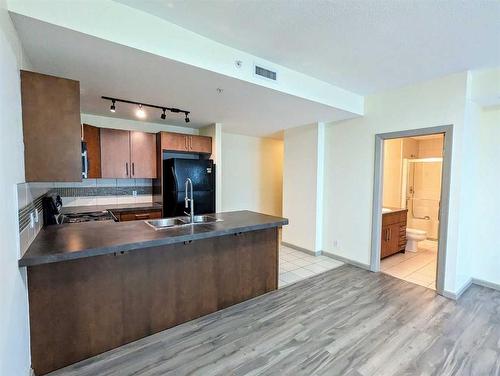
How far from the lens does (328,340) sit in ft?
6.95

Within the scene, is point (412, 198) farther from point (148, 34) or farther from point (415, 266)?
point (148, 34)

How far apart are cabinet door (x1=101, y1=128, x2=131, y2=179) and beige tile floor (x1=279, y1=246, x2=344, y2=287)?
2946mm

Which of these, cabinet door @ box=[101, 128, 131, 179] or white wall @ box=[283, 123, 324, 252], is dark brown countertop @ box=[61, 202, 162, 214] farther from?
white wall @ box=[283, 123, 324, 252]

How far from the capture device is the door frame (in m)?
2.86

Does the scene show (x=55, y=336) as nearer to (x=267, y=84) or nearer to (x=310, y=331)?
(x=310, y=331)

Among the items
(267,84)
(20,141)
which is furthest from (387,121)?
(20,141)

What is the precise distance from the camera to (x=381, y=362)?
6.13 feet

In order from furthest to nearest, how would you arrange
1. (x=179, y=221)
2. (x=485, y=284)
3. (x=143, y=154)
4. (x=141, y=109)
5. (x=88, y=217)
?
(x=143, y=154) → (x=141, y=109) → (x=485, y=284) → (x=88, y=217) → (x=179, y=221)

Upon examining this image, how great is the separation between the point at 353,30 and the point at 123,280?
2.83m

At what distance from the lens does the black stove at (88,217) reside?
2.91 meters

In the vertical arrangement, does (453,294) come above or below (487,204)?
below

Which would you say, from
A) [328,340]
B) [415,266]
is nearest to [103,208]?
[328,340]

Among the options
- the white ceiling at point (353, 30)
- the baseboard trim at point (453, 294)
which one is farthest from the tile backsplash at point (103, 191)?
the baseboard trim at point (453, 294)

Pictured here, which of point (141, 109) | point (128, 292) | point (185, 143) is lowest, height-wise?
point (128, 292)
